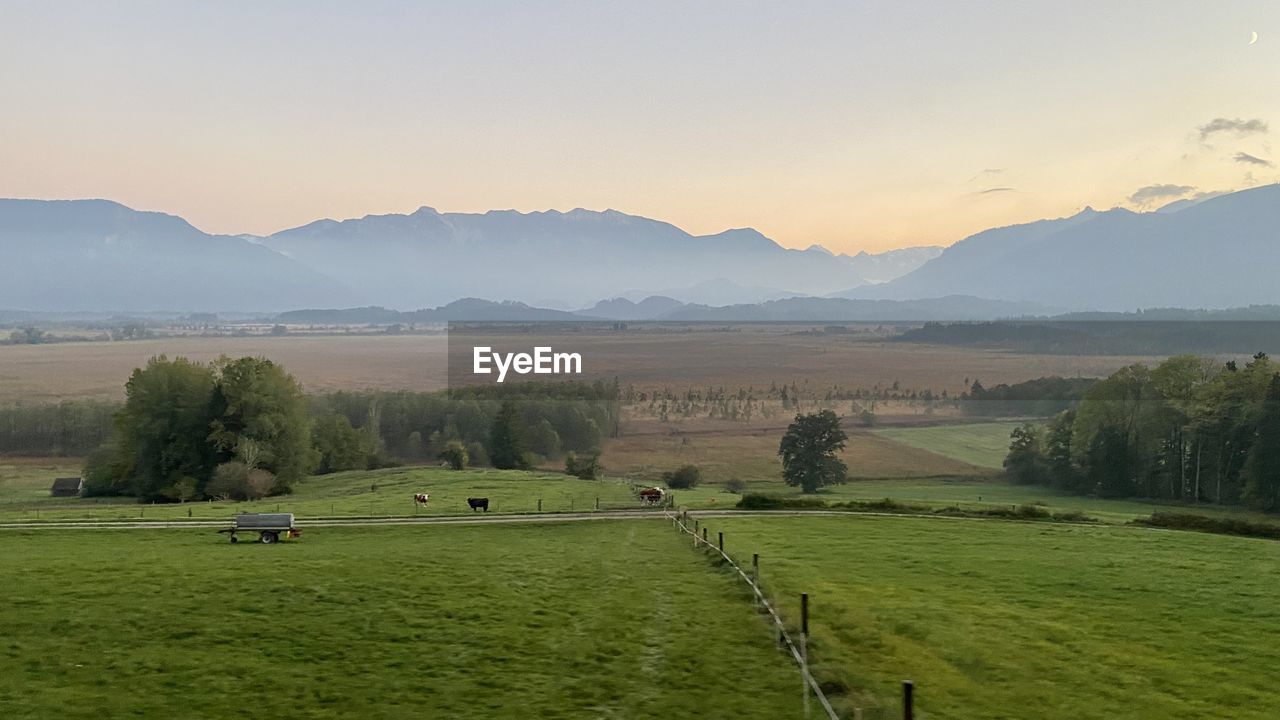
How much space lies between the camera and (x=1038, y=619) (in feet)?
84.3

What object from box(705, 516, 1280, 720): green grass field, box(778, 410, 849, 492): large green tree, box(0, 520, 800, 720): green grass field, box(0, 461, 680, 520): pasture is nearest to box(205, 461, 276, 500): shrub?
box(0, 461, 680, 520): pasture

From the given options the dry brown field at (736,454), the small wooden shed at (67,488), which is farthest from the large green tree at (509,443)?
the small wooden shed at (67,488)

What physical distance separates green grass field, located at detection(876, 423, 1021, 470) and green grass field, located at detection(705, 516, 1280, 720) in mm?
72880

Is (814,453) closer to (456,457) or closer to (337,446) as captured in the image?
(456,457)

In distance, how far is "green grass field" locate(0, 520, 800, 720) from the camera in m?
17.8

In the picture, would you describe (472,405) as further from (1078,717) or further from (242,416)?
(1078,717)

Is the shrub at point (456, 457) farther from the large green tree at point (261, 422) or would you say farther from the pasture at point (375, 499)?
the large green tree at point (261, 422)

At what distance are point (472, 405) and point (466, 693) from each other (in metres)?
118

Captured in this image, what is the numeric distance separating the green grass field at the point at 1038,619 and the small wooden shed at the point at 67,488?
70.6 m

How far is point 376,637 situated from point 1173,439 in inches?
3407

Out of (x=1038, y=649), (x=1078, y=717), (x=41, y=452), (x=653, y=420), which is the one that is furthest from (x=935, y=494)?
(x=41, y=452)

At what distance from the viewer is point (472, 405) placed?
13400 centimetres

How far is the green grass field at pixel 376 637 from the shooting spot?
1775 cm

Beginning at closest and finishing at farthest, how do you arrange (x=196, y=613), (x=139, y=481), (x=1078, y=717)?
(x=1078, y=717) < (x=196, y=613) < (x=139, y=481)
